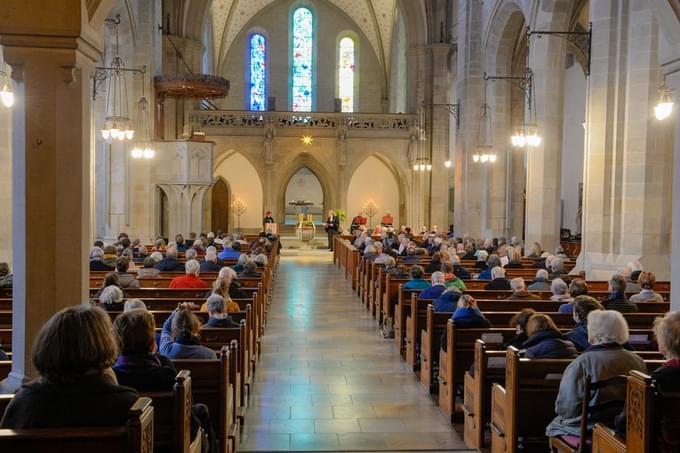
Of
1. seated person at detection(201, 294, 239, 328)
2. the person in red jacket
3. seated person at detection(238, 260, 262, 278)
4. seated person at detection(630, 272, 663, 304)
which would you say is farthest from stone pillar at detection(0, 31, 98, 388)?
seated person at detection(630, 272, 663, 304)

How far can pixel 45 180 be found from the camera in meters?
5.03

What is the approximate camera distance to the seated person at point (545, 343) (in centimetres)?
491

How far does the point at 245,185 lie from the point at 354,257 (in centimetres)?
1772

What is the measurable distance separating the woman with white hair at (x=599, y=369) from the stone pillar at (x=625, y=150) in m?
8.48

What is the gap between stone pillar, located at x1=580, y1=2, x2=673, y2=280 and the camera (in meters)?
11.9

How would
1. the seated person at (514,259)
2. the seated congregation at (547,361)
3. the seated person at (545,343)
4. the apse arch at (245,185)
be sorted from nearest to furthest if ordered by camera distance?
the seated congregation at (547,361) < the seated person at (545,343) < the seated person at (514,259) < the apse arch at (245,185)

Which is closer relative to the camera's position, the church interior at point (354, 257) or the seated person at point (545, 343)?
the church interior at point (354, 257)

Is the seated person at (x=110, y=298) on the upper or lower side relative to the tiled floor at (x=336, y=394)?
upper

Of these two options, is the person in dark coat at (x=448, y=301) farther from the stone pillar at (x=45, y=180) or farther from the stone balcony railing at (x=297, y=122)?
the stone balcony railing at (x=297, y=122)

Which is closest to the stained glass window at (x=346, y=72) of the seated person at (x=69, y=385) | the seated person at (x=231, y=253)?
the seated person at (x=231, y=253)

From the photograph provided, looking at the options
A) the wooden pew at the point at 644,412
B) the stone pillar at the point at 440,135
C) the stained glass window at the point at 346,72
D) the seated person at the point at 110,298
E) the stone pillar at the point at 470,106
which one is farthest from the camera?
the stained glass window at the point at 346,72

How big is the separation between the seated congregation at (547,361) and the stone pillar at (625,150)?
1748 mm

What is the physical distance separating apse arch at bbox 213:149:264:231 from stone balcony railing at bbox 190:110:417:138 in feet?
14.4

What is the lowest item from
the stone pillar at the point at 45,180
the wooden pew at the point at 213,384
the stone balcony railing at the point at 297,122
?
the wooden pew at the point at 213,384
